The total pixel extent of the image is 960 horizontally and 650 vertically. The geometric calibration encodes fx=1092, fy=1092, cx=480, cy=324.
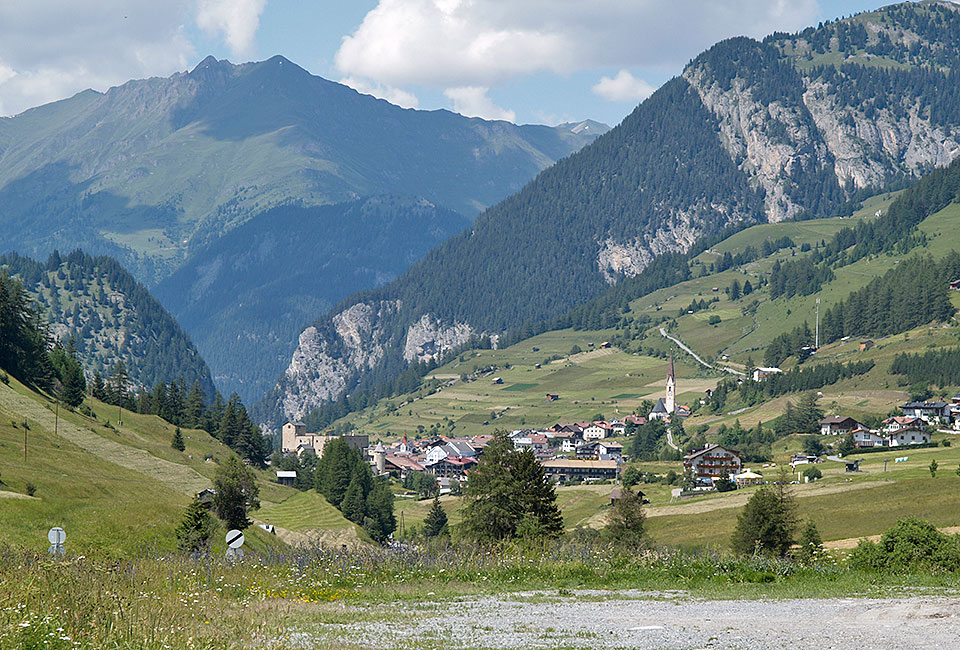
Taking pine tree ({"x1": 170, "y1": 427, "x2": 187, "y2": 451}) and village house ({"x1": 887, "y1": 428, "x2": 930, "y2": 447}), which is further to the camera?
village house ({"x1": 887, "y1": 428, "x2": 930, "y2": 447})

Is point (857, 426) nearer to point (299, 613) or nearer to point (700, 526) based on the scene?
point (700, 526)

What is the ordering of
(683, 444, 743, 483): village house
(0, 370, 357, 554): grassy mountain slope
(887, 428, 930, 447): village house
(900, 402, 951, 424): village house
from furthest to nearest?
(900, 402, 951, 424): village house
(887, 428, 930, 447): village house
(683, 444, 743, 483): village house
(0, 370, 357, 554): grassy mountain slope

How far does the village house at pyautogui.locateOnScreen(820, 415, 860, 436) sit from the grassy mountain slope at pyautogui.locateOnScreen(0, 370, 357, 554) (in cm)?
9776

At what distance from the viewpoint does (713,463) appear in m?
163

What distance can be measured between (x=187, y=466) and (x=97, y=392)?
49.2 m

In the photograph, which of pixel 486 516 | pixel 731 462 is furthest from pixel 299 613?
pixel 731 462

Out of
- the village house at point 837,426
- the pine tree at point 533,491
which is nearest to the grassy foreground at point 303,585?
the pine tree at point 533,491

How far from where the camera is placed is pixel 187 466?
103 metres

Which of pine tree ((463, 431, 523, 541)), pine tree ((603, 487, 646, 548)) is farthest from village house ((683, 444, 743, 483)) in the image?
pine tree ((463, 431, 523, 541))

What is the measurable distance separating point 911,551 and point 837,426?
16031 cm

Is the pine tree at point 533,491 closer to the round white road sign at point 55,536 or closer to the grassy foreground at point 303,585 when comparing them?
the grassy foreground at point 303,585

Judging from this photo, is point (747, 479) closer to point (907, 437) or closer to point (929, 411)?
point (907, 437)

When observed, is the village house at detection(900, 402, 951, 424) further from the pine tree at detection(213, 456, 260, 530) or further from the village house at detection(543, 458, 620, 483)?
the pine tree at detection(213, 456, 260, 530)

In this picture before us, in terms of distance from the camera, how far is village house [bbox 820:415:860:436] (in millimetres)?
183625
